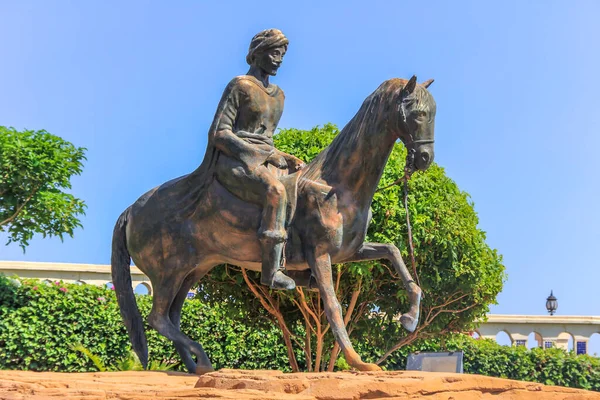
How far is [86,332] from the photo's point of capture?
16.6 m

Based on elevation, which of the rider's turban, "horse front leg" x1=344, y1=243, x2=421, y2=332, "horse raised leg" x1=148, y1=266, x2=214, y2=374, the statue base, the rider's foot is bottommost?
the statue base

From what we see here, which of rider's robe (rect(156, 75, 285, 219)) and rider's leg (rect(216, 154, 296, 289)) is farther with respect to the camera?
rider's robe (rect(156, 75, 285, 219))

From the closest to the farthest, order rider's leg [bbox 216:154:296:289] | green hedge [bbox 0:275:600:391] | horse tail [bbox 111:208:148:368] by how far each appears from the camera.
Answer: rider's leg [bbox 216:154:296:289], horse tail [bbox 111:208:148:368], green hedge [bbox 0:275:600:391]

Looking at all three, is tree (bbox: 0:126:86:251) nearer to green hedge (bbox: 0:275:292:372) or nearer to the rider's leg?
green hedge (bbox: 0:275:292:372)

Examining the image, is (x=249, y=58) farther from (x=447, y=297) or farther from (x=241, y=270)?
(x=447, y=297)

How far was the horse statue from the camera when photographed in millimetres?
7195

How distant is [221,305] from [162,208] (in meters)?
7.30

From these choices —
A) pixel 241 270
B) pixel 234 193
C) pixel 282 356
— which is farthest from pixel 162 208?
pixel 282 356

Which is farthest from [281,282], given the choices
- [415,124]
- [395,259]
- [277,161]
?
[415,124]

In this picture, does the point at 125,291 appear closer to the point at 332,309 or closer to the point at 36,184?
the point at 332,309

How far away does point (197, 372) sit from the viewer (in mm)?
A: 7770

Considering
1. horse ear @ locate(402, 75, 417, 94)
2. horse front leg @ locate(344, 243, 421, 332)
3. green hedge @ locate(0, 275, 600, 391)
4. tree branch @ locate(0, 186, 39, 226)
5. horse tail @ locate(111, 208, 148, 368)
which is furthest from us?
tree branch @ locate(0, 186, 39, 226)

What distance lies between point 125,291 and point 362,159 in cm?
283

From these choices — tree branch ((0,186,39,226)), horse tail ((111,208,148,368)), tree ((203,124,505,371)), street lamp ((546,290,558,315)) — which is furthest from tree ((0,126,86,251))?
street lamp ((546,290,558,315))
